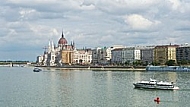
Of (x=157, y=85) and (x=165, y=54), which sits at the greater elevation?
(x=165, y=54)

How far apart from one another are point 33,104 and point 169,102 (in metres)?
12.5

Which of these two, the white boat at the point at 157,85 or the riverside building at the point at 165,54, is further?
the riverside building at the point at 165,54

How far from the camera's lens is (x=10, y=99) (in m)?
39.8

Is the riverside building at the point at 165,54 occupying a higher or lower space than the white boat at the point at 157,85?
higher

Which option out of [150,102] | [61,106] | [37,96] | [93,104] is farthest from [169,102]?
[37,96]

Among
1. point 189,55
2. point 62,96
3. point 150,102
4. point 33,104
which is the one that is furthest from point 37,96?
point 189,55

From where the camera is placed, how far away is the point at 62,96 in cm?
4250

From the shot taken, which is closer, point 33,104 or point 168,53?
point 33,104

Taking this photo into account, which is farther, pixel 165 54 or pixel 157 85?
pixel 165 54

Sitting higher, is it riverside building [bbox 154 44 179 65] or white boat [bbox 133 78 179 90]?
riverside building [bbox 154 44 179 65]

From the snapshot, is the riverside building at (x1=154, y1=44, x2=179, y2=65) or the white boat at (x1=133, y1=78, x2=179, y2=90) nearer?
the white boat at (x1=133, y1=78, x2=179, y2=90)

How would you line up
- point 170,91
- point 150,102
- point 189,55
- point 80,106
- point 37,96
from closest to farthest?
point 80,106, point 150,102, point 37,96, point 170,91, point 189,55

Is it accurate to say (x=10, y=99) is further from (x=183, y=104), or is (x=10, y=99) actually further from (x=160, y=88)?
(x=160, y=88)

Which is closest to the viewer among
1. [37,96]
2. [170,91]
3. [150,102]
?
[150,102]
